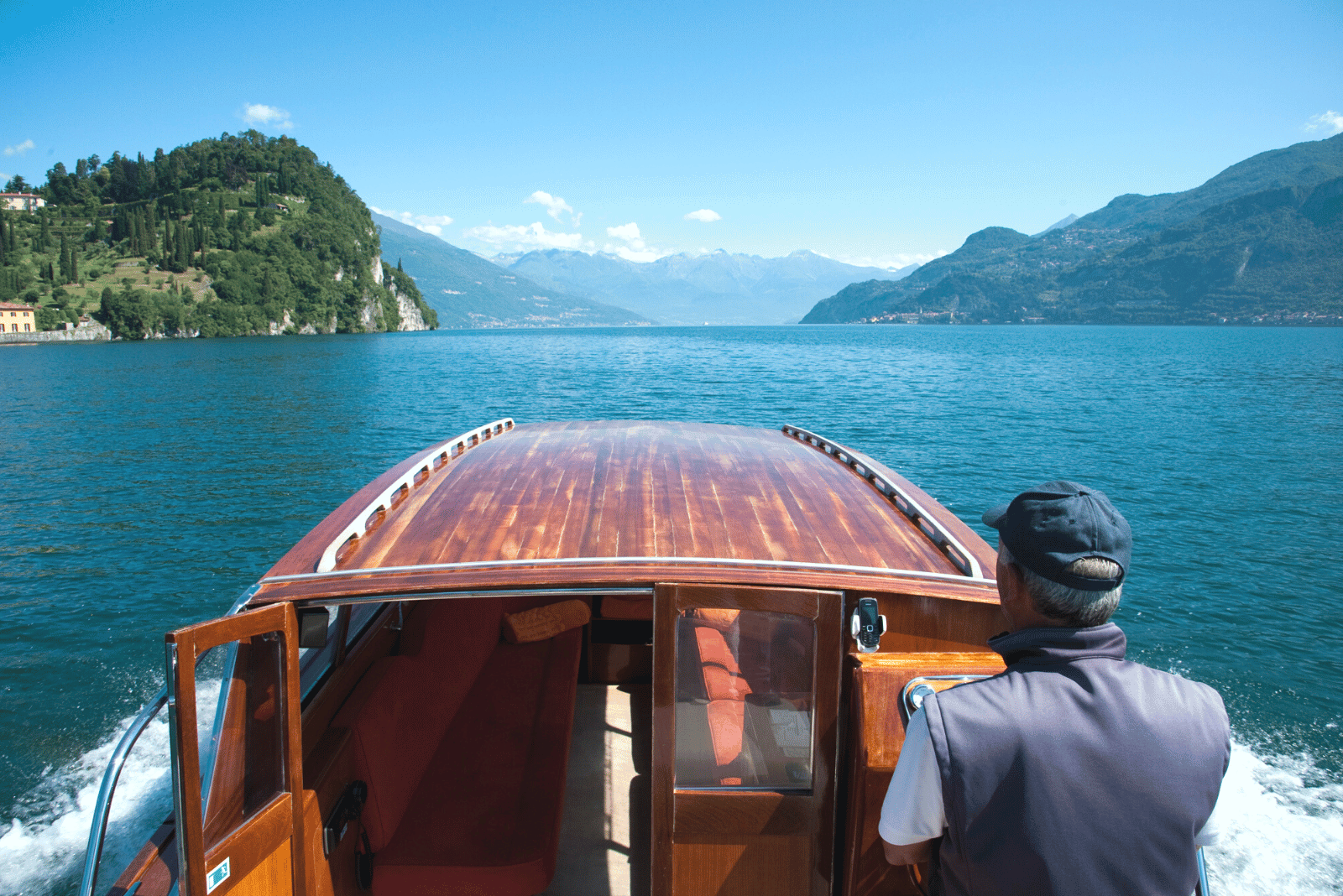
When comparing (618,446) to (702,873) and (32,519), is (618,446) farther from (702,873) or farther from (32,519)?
(32,519)

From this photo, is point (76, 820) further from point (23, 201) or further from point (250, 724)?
point (23, 201)

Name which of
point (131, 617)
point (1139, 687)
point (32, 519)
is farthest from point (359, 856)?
point (32, 519)

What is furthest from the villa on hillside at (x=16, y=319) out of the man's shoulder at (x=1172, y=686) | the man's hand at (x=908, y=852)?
the man's shoulder at (x=1172, y=686)

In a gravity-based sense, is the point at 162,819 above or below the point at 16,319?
below

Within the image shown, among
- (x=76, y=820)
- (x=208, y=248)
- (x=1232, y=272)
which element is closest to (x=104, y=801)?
(x=76, y=820)

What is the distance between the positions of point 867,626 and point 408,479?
128 inches

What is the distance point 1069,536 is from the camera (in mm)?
1694

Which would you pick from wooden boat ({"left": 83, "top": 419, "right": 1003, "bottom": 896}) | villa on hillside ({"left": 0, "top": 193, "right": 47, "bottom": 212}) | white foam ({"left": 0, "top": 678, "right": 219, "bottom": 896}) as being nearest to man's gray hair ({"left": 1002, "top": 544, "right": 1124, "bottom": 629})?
wooden boat ({"left": 83, "top": 419, "right": 1003, "bottom": 896})

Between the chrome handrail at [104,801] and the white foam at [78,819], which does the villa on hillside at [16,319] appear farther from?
the chrome handrail at [104,801]

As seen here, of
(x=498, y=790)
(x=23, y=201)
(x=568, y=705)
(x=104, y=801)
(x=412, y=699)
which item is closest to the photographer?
(x=104, y=801)

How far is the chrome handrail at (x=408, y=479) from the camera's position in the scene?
3587mm

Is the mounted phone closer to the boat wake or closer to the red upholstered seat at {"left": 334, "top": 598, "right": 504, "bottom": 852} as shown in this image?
the red upholstered seat at {"left": 334, "top": 598, "right": 504, "bottom": 852}

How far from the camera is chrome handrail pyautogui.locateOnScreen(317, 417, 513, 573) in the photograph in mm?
3587

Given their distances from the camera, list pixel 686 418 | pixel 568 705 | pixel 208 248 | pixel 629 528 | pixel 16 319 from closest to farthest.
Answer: pixel 629 528 < pixel 568 705 < pixel 686 418 < pixel 16 319 < pixel 208 248
